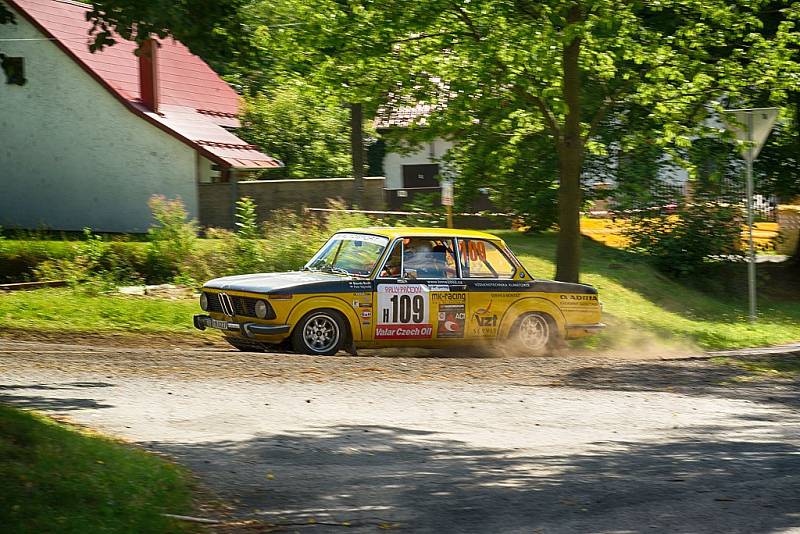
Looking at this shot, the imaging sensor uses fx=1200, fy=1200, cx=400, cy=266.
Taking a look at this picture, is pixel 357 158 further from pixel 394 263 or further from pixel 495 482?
pixel 495 482

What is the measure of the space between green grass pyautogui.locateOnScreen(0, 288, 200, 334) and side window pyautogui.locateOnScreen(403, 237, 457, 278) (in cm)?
358

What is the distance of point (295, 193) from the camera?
98.2 feet

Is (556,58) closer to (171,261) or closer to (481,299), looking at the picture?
(481,299)

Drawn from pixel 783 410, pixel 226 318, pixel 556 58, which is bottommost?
pixel 783 410

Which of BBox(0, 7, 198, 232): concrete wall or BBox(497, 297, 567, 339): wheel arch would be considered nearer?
BBox(497, 297, 567, 339): wheel arch

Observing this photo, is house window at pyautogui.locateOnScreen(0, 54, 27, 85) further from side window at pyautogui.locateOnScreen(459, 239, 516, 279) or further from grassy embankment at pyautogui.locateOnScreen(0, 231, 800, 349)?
side window at pyautogui.locateOnScreen(459, 239, 516, 279)

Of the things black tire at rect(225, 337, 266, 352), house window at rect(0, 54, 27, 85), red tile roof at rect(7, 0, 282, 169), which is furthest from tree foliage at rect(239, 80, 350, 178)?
house window at rect(0, 54, 27, 85)

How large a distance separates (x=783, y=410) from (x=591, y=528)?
5.75 meters

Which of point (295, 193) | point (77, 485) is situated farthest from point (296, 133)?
point (77, 485)

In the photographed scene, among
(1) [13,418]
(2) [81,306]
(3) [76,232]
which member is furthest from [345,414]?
(3) [76,232]

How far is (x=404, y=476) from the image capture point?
8312 millimetres

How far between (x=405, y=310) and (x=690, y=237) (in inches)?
501

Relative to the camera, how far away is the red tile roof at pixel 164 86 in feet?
102

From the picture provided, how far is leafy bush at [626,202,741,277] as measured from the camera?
25.4 metres
